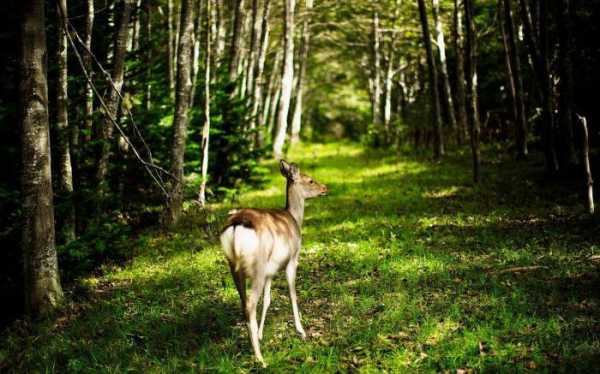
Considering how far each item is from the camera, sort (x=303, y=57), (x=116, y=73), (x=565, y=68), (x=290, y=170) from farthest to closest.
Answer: (x=303, y=57)
(x=565, y=68)
(x=116, y=73)
(x=290, y=170)

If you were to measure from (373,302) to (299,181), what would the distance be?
6.53 ft

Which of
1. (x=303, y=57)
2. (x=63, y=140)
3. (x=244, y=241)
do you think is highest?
(x=303, y=57)

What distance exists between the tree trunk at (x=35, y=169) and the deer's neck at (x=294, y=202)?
11.0ft

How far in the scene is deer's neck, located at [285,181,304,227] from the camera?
24.7 feet

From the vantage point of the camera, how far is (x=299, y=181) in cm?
772

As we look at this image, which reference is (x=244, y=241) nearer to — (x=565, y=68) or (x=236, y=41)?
(x=565, y=68)

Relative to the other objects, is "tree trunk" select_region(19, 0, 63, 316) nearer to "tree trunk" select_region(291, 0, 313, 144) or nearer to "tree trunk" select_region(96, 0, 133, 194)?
"tree trunk" select_region(96, 0, 133, 194)

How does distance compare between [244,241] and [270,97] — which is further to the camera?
[270,97]

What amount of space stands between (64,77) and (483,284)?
7249 mm

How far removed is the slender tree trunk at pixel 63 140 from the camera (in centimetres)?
881

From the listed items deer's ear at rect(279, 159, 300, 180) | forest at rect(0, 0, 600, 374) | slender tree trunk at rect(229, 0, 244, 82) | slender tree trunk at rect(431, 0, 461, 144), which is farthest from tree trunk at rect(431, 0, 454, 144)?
deer's ear at rect(279, 159, 300, 180)

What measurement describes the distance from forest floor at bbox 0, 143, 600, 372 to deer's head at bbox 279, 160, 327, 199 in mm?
1276

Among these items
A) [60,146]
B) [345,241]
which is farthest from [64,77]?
[345,241]

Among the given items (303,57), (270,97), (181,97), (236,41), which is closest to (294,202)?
(181,97)
